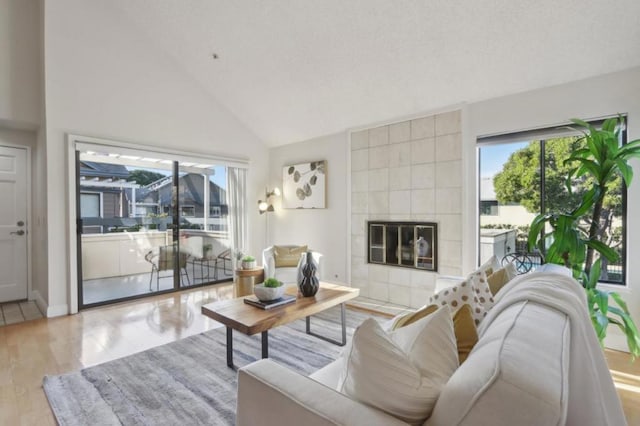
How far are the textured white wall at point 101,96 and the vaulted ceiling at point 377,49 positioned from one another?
0.97ft

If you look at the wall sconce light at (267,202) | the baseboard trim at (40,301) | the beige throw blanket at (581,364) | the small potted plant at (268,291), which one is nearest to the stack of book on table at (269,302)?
the small potted plant at (268,291)

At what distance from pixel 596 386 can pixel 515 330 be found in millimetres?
278

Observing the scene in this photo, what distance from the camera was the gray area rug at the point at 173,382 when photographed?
1.83 meters

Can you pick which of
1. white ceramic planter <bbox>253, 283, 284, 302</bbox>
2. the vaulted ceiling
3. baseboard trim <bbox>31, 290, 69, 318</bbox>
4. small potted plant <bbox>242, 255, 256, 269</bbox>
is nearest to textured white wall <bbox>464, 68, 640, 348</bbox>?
the vaulted ceiling

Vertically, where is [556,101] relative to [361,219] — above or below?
above

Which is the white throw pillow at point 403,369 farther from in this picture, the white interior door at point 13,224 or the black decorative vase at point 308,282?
the white interior door at point 13,224

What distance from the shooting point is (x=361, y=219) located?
443 centimetres

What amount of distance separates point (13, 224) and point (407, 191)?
5.15m

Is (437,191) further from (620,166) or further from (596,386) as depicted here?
(596,386)

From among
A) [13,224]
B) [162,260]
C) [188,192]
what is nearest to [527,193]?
[188,192]

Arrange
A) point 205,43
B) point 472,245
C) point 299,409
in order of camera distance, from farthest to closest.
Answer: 1. point 205,43
2. point 472,245
3. point 299,409

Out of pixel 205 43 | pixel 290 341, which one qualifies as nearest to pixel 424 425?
pixel 290 341

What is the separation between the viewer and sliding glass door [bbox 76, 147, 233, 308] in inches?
152

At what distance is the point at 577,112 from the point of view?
112 inches
